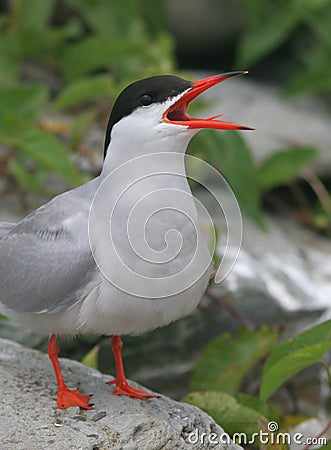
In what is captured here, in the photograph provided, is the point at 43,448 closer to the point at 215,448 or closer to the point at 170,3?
the point at 215,448

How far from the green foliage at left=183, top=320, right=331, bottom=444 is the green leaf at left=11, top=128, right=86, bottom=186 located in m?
1.07

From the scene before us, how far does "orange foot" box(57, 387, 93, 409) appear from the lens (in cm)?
257

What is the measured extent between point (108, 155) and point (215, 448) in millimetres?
942

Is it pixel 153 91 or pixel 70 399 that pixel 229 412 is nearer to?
pixel 70 399

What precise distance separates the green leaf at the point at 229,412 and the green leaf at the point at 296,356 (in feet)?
0.37

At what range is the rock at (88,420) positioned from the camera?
237 cm

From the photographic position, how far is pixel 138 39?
17.1 ft

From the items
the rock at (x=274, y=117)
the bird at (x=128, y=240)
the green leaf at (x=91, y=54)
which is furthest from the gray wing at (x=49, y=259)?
the rock at (x=274, y=117)

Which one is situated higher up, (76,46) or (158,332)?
(76,46)

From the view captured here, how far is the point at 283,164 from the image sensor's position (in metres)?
4.68

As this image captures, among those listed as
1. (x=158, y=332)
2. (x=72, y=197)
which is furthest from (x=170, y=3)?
(x=72, y=197)

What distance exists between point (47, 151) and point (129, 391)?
1615mm

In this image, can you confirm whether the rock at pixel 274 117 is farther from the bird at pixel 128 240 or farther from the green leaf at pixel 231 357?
the bird at pixel 128 240

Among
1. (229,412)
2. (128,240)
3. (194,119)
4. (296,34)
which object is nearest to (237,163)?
(229,412)
